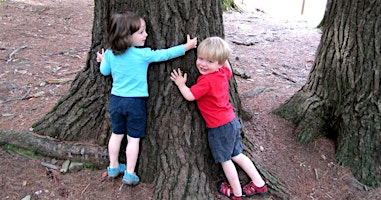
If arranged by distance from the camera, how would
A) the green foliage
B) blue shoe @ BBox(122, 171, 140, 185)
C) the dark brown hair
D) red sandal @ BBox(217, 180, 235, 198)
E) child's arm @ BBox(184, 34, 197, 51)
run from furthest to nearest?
the green foliage → red sandal @ BBox(217, 180, 235, 198) → blue shoe @ BBox(122, 171, 140, 185) → child's arm @ BBox(184, 34, 197, 51) → the dark brown hair

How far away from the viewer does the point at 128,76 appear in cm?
276

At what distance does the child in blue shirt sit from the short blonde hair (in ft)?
0.27

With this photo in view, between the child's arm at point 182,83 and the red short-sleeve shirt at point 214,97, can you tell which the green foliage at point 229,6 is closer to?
the red short-sleeve shirt at point 214,97

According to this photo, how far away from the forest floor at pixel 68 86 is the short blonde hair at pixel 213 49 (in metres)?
1.21

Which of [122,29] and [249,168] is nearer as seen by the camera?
[122,29]

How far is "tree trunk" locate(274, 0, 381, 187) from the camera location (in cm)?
345

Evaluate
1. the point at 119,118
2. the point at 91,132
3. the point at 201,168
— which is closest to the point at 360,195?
the point at 201,168

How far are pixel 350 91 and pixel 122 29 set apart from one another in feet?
7.79

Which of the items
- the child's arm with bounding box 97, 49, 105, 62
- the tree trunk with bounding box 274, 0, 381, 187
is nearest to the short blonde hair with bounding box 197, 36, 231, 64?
the child's arm with bounding box 97, 49, 105, 62

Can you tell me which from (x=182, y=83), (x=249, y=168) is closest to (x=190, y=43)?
(x=182, y=83)

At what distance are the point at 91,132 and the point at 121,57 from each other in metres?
0.93

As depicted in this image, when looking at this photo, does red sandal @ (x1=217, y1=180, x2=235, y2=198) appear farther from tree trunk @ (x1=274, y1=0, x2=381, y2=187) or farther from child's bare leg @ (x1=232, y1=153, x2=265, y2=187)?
tree trunk @ (x1=274, y1=0, x2=381, y2=187)

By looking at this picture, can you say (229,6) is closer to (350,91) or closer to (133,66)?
(350,91)

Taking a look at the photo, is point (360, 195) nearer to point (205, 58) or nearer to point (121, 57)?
point (205, 58)
